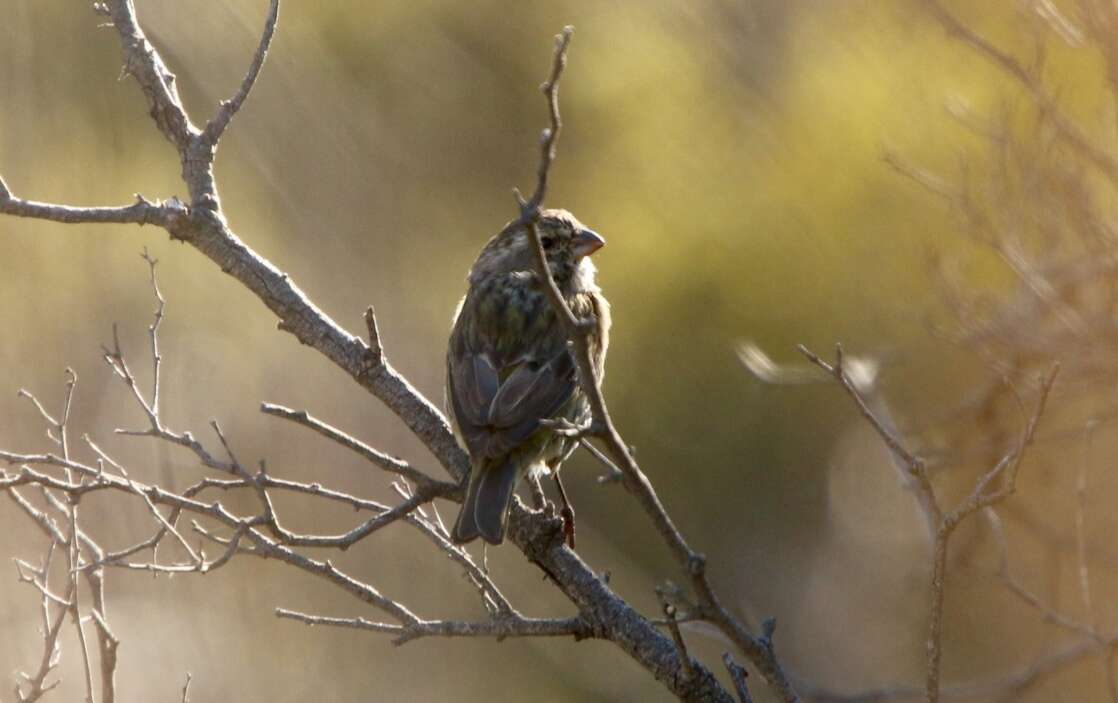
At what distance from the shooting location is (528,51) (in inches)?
279

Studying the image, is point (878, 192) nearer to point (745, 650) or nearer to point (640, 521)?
point (640, 521)

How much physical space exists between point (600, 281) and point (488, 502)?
2.91 meters

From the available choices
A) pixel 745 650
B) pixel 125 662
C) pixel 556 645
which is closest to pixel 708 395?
pixel 556 645

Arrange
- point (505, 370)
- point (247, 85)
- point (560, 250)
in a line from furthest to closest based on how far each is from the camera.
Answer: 1. point (560, 250)
2. point (505, 370)
3. point (247, 85)

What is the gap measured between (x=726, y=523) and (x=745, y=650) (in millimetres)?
4794

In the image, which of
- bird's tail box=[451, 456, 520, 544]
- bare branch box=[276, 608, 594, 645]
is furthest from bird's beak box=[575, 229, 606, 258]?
bare branch box=[276, 608, 594, 645]

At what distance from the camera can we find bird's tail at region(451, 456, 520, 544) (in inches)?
133

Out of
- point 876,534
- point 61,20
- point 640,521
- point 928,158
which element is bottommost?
point 876,534

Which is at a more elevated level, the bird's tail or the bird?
the bird

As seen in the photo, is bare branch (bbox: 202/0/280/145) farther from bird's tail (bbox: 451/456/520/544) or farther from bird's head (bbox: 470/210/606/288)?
bird's head (bbox: 470/210/606/288)

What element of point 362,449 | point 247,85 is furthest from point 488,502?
point 247,85

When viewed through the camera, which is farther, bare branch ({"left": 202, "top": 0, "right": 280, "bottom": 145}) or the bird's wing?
the bird's wing

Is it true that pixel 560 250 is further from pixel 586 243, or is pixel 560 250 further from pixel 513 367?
pixel 513 367

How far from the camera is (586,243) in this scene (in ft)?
15.5
